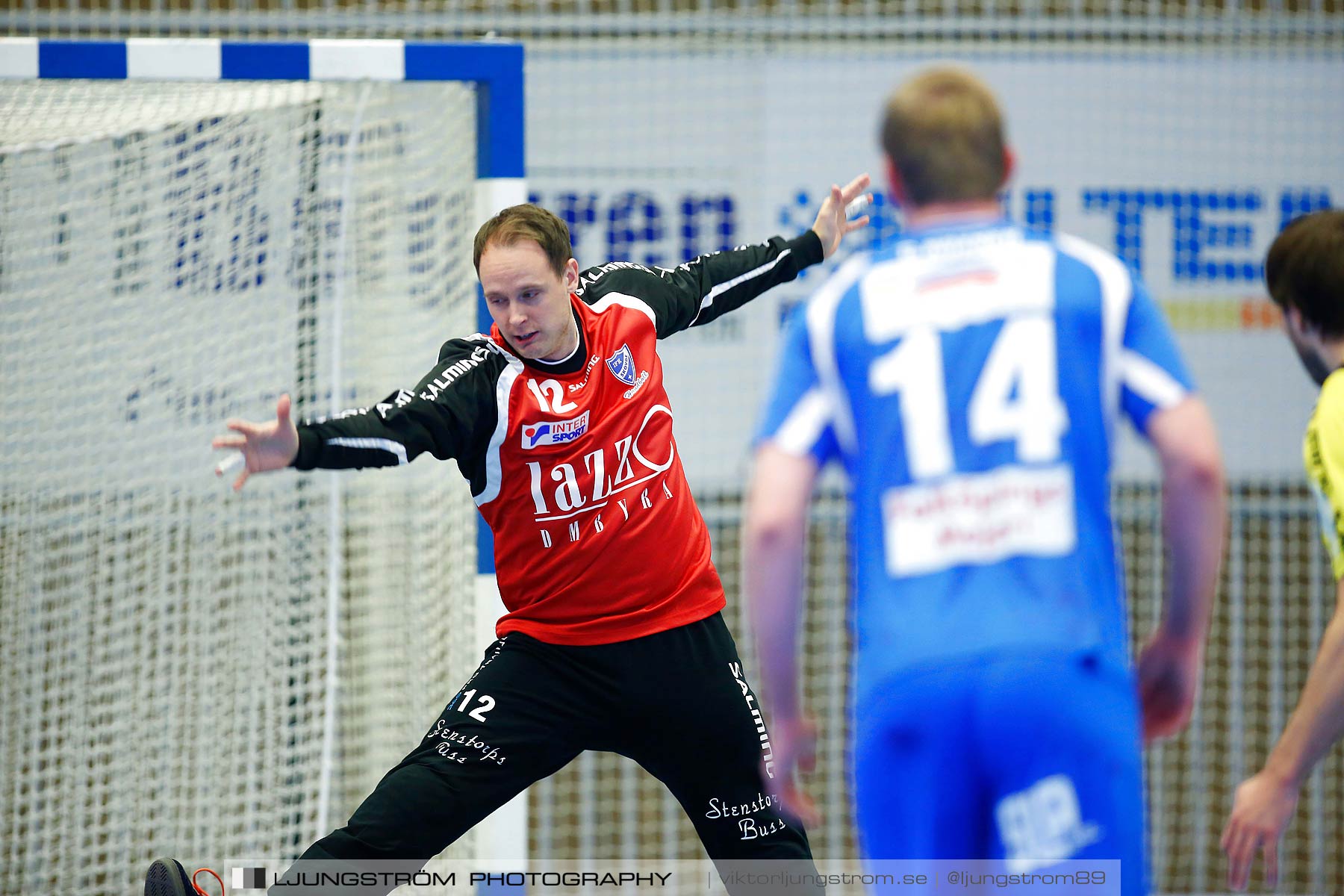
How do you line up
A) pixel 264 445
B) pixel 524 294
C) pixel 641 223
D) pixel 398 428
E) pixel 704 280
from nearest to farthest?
1. pixel 264 445
2. pixel 398 428
3. pixel 524 294
4. pixel 704 280
5. pixel 641 223

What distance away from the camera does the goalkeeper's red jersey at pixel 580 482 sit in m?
3.28

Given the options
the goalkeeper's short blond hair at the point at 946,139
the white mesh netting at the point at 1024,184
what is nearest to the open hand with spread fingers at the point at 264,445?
the goalkeeper's short blond hair at the point at 946,139

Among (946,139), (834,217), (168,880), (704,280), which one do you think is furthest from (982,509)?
(168,880)

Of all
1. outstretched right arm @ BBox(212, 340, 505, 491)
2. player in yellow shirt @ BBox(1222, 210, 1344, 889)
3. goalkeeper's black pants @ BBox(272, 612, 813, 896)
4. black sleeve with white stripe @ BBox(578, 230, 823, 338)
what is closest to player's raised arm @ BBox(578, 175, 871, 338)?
black sleeve with white stripe @ BBox(578, 230, 823, 338)

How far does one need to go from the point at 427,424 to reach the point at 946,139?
1.53m

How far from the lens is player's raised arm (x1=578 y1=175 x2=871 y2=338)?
3.68 meters

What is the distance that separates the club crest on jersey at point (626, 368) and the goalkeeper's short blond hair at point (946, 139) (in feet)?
4.85

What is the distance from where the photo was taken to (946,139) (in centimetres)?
199

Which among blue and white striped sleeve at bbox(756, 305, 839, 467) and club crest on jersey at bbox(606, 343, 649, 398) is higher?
club crest on jersey at bbox(606, 343, 649, 398)

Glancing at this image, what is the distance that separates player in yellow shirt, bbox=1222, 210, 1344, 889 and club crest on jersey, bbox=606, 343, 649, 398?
1474 millimetres

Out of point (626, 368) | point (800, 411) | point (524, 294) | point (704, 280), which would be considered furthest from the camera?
point (704, 280)

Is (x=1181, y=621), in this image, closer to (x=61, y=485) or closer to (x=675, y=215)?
(x=61, y=485)

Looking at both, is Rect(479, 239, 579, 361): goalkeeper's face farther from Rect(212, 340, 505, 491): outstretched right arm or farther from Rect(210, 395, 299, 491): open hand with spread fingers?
Rect(210, 395, 299, 491): open hand with spread fingers

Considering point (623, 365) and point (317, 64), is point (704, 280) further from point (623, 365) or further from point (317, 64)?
point (317, 64)
